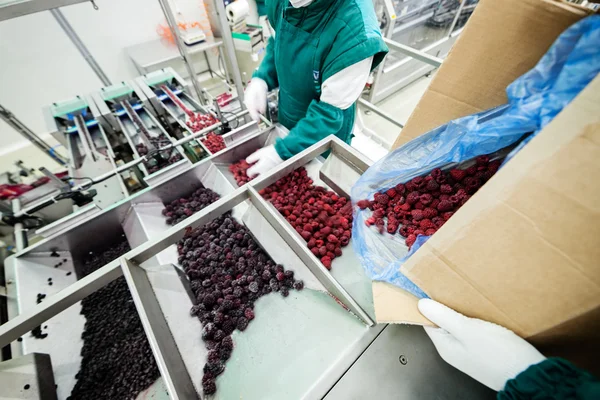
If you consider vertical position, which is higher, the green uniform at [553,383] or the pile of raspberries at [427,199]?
the pile of raspberries at [427,199]

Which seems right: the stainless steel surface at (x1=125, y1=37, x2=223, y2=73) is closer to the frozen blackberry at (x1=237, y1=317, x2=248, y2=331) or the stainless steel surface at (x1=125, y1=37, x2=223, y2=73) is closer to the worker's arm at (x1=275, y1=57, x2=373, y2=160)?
the worker's arm at (x1=275, y1=57, x2=373, y2=160)

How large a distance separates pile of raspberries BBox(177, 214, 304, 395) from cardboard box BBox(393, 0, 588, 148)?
2.99ft

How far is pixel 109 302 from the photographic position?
1.31 m

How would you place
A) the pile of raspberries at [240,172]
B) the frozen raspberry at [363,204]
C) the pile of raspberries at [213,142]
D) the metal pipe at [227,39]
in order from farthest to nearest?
the pile of raspberries at [213,142] < the pile of raspberries at [240,172] < the metal pipe at [227,39] < the frozen raspberry at [363,204]

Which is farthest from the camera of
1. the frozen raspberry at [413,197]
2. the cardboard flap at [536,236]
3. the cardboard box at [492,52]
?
the frozen raspberry at [413,197]

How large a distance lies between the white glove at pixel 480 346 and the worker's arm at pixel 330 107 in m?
1.03

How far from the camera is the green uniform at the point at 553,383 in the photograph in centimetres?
40

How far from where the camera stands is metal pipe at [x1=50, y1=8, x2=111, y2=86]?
290 cm

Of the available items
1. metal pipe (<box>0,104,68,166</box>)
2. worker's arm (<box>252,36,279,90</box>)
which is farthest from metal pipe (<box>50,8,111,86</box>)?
worker's arm (<box>252,36,279,90</box>)

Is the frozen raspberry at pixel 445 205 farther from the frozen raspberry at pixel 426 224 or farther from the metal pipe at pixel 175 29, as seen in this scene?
the metal pipe at pixel 175 29

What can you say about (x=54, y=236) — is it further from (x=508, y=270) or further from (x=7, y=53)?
(x=7, y=53)

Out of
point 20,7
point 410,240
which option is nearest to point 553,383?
point 410,240

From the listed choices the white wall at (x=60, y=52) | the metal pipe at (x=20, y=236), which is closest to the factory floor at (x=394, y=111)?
the white wall at (x=60, y=52)

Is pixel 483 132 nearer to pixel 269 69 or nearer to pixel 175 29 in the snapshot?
pixel 269 69
